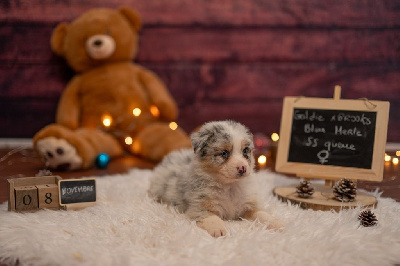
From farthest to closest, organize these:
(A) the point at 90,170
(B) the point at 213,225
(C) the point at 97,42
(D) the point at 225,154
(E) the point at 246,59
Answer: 1. (E) the point at 246,59
2. (C) the point at 97,42
3. (A) the point at 90,170
4. (D) the point at 225,154
5. (B) the point at 213,225

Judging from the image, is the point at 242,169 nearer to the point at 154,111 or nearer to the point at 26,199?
the point at 26,199

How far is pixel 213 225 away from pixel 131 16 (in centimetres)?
219

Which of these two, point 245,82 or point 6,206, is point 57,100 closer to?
point 245,82

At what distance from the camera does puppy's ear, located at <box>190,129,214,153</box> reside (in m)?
1.58

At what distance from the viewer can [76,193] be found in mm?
1759

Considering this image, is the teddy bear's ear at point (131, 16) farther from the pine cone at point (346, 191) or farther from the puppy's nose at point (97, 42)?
the pine cone at point (346, 191)

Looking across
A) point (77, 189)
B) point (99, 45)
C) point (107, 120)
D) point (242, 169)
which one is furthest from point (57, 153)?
point (242, 169)

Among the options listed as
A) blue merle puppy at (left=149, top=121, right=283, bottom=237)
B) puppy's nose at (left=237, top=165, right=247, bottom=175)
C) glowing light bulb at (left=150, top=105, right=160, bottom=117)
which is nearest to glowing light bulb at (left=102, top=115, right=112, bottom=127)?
glowing light bulb at (left=150, top=105, right=160, bottom=117)

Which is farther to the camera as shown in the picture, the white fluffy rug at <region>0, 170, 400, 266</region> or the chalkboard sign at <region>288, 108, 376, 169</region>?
the chalkboard sign at <region>288, 108, 376, 169</region>

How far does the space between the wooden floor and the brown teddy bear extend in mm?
154

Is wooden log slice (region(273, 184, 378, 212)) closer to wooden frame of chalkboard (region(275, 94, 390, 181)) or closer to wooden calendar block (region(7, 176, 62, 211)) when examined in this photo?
wooden frame of chalkboard (region(275, 94, 390, 181))

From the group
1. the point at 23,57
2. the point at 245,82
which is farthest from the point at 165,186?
the point at 23,57

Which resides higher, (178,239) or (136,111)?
(136,111)

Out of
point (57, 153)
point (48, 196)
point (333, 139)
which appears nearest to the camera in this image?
point (48, 196)
